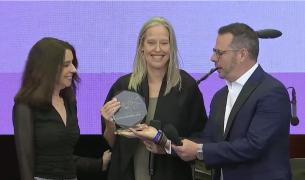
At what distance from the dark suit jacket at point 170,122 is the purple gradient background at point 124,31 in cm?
110

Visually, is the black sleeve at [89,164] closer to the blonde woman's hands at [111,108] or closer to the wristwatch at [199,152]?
the blonde woman's hands at [111,108]

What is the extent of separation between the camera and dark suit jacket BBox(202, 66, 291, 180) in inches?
106

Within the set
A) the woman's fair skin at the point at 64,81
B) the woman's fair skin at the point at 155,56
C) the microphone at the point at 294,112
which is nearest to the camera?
the woman's fair skin at the point at 64,81

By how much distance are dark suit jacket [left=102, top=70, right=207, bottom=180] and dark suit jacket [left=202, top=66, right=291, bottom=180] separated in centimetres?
34

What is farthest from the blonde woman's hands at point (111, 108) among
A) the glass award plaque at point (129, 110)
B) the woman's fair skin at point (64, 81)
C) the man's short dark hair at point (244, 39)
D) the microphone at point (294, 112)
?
the microphone at point (294, 112)

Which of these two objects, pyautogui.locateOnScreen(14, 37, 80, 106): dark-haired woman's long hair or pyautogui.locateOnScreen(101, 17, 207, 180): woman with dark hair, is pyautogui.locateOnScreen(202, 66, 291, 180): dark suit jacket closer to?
pyautogui.locateOnScreen(101, 17, 207, 180): woman with dark hair

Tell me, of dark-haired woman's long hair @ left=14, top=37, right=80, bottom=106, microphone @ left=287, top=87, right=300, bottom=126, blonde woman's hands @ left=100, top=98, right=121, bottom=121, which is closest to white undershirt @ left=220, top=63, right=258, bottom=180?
blonde woman's hands @ left=100, top=98, right=121, bottom=121

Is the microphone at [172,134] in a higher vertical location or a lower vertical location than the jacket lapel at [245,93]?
lower

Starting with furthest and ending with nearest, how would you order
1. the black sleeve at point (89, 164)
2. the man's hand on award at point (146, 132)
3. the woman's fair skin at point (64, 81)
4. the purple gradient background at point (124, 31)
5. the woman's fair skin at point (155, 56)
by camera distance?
the purple gradient background at point (124, 31)
the black sleeve at point (89, 164)
the woman's fair skin at point (155, 56)
the woman's fair skin at point (64, 81)
the man's hand on award at point (146, 132)

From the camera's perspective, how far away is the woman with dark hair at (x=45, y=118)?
9.12 ft

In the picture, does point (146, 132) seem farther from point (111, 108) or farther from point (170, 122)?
point (170, 122)

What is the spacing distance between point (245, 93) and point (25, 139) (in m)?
1.06

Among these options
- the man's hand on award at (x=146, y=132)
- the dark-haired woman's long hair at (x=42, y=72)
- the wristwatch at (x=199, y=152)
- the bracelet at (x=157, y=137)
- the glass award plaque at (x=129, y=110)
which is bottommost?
the wristwatch at (x=199, y=152)

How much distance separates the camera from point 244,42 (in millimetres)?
2893
